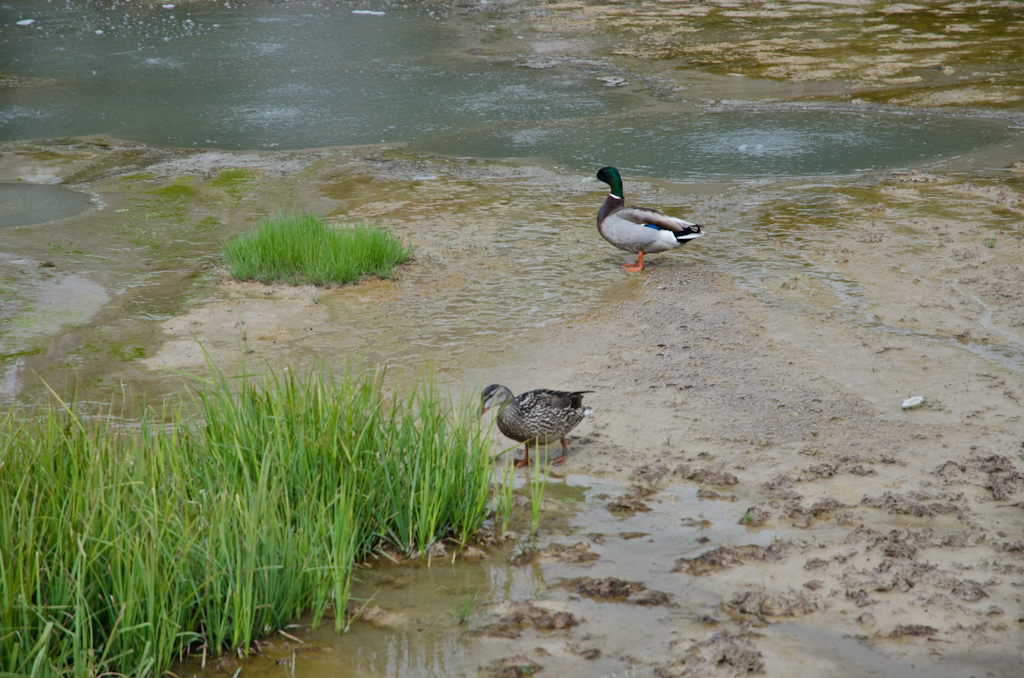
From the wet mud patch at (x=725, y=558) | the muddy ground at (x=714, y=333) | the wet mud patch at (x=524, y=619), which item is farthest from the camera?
the wet mud patch at (x=725, y=558)

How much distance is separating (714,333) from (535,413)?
2156 millimetres

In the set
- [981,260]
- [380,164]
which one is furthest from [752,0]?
[981,260]

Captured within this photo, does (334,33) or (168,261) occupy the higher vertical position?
(334,33)

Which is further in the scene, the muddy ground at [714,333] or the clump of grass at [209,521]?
the muddy ground at [714,333]

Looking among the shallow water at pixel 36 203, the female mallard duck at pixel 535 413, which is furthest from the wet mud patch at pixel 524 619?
the shallow water at pixel 36 203

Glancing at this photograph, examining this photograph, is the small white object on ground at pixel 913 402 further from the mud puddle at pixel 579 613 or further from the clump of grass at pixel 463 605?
the clump of grass at pixel 463 605

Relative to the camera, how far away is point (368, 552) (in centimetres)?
353

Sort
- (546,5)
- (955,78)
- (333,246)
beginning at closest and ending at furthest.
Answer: (333,246) < (955,78) < (546,5)

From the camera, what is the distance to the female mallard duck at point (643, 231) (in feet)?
23.6

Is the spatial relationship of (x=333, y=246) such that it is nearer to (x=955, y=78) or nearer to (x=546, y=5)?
(x=955, y=78)

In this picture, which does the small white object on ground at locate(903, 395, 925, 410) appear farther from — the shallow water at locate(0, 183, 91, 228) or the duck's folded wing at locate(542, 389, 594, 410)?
the shallow water at locate(0, 183, 91, 228)

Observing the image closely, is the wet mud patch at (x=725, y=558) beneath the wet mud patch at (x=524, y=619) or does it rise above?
above

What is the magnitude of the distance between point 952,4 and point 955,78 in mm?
7775

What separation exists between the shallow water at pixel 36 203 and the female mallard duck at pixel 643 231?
5.34 metres
